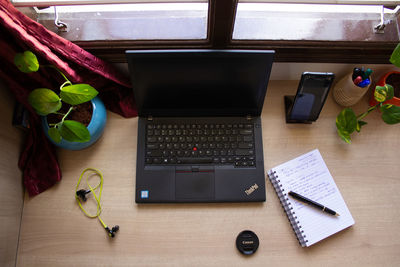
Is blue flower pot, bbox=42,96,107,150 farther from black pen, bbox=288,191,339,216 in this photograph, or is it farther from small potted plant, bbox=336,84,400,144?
small potted plant, bbox=336,84,400,144

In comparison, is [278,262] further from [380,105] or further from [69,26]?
[69,26]

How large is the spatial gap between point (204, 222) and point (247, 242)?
5.3 inches

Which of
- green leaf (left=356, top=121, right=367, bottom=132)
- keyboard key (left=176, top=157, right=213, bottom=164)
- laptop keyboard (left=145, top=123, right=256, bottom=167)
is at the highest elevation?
green leaf (left=356, top=121, right=367, bottom=132)

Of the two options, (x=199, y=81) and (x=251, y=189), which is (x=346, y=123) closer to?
(x=251, y=189)

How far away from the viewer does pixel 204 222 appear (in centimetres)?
91

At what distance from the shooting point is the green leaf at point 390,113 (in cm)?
92

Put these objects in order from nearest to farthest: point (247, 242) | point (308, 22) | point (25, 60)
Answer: point (25, 60) → point (247, 242) → point (308, 22)

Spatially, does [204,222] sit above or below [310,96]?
below

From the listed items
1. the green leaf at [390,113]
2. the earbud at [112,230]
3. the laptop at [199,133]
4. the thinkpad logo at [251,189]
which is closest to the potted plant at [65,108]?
the laptop at [199,133]

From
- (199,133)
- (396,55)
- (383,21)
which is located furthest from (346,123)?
(199,133)

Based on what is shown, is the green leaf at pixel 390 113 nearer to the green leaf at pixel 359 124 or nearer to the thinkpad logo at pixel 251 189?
the green leaf at pixel 359 124

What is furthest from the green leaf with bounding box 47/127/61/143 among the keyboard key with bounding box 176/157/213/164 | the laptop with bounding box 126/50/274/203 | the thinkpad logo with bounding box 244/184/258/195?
the thinkpad logo with bounding box 244/184/258/195

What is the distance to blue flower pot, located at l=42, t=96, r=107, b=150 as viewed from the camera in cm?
92

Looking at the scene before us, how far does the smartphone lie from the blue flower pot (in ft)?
1.97
